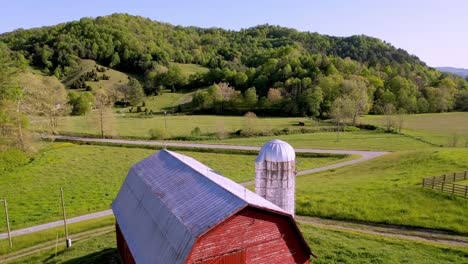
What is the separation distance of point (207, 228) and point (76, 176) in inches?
1503

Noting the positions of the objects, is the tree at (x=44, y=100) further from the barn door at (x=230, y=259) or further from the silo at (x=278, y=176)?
the barn door at (x=230, y=259)

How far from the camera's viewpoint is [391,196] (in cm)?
2905

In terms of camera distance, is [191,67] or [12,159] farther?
[191,67]

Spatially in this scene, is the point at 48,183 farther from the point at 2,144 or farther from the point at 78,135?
the point at 78,135

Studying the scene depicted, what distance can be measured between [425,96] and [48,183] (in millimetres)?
112036

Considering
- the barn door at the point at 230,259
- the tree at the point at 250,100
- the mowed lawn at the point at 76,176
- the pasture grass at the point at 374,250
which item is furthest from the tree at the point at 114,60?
the barn door at the point at 230,259

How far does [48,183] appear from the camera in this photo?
137 ft

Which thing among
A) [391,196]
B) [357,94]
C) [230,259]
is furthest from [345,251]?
[357,94]

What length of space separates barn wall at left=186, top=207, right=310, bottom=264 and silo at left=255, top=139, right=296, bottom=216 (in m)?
4.99

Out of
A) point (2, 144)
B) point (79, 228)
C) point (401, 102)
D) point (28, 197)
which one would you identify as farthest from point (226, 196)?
point (401, 102)

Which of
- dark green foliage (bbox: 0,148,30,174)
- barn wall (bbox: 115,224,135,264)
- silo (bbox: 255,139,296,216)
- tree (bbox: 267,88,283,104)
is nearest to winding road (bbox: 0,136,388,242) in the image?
barn wall (bbox: 115,224,135,264)

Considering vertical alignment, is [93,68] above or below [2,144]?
above

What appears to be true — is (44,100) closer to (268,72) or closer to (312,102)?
(312,102)

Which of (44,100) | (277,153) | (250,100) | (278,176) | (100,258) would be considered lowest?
(100,258)
